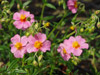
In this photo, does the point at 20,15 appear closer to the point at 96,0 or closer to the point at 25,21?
the point at 25,21

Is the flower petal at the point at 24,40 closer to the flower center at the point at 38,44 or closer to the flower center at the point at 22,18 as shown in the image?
the flower center at the point at 38,44

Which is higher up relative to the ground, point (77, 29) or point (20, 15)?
point (20, 15)

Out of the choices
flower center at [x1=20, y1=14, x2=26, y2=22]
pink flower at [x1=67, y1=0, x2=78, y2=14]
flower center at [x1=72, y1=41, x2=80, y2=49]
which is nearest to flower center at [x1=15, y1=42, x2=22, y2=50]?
flower center at [x1=20, y1=14, x2=26, y2=22]

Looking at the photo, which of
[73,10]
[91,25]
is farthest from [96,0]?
[91,25]

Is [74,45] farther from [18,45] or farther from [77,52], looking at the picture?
[18,45]

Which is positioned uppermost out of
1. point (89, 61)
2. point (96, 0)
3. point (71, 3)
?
point (71, 3)

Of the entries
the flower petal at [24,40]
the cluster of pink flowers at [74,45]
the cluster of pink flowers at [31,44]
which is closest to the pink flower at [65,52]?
the cluster of pink flowers at [74,45]

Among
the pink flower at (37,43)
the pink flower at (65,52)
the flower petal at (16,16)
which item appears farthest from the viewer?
the flower petal at (16,16)

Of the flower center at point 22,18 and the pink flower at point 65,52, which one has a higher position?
the flower center at point 22,18
